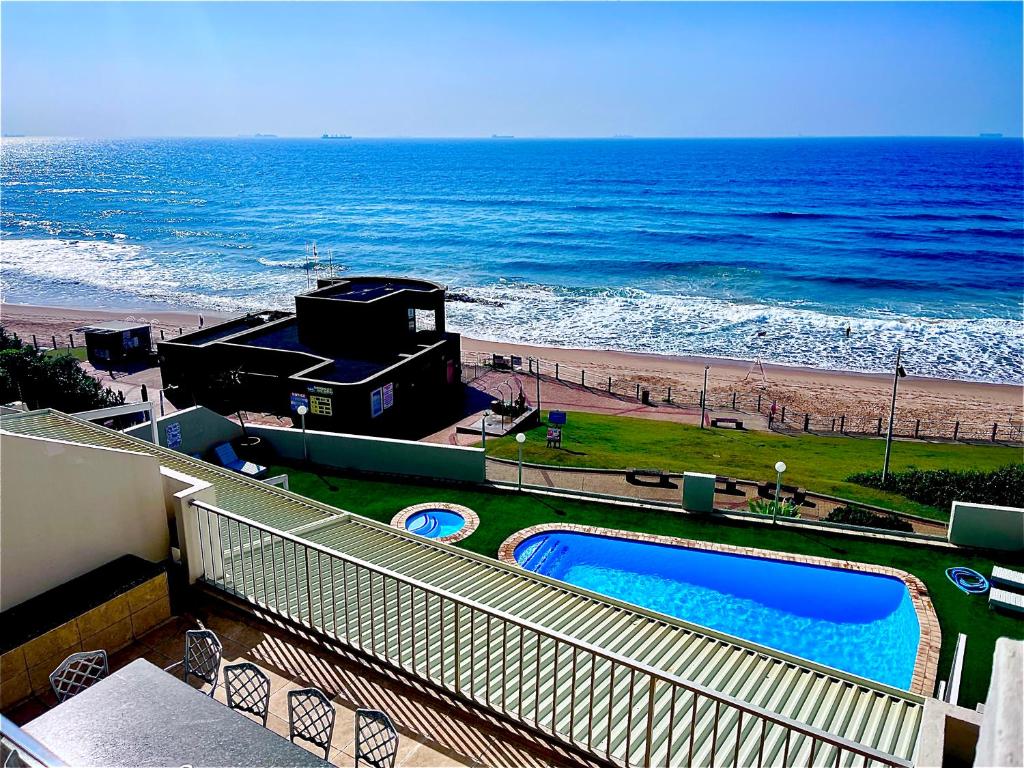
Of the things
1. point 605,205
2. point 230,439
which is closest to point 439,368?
point 230,439

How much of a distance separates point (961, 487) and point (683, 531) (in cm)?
808

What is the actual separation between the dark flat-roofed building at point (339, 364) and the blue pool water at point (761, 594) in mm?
11942

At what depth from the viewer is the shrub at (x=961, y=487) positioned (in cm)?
1825

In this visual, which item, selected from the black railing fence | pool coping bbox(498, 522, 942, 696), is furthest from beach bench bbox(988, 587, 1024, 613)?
the black railing fence

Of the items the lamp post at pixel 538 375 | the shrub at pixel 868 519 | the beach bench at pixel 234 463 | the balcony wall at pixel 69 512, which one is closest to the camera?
the balcony wall at pixel 69 512

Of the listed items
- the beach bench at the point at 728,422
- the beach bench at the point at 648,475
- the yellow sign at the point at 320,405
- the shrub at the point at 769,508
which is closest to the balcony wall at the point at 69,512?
the shrub at the point at 769,508

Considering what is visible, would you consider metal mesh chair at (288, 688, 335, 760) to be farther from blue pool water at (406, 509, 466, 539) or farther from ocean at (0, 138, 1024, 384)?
ocean at (0, 138, 1024, 384)

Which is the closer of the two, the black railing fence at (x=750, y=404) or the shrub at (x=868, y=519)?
the shrub at (x=868, y=519)

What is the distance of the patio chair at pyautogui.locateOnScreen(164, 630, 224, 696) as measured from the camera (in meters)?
5.75

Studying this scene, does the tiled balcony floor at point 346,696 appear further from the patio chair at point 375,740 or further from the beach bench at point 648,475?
the beach bench at point 648,475

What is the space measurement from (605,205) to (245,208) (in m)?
49.8

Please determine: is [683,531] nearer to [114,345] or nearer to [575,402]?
[575,402]

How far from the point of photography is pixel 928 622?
1257cm

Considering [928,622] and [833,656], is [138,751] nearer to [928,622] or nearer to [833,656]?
[833,656]
